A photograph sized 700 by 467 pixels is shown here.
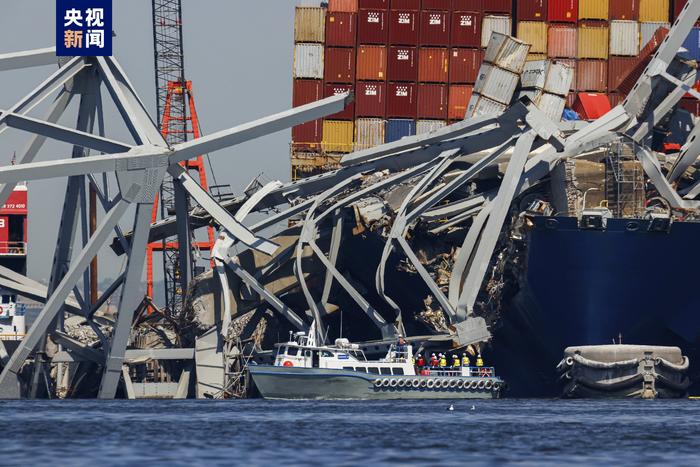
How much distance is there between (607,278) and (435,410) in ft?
46.3

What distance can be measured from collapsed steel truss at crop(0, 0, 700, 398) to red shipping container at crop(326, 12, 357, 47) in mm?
19662

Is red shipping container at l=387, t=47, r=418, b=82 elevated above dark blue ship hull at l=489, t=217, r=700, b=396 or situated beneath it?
elevated above

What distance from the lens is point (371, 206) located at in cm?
8675

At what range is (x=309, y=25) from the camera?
10750cm

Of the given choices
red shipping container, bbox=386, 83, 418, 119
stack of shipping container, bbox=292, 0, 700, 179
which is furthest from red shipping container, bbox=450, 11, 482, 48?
red shipping container, bbox=386, 83, 418, 119

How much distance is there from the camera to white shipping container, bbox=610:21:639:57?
351 feet

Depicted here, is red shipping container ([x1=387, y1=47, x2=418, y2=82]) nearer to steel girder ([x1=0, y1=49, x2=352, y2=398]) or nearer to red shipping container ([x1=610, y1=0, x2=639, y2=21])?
red shipping container ([x1=610, y1=0, x2=639, y2=21])

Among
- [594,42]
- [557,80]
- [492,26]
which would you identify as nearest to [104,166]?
[557,80]

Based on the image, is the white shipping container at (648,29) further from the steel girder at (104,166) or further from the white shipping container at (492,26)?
the steel girder at (104,166)

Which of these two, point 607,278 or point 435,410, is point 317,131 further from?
point 435,410

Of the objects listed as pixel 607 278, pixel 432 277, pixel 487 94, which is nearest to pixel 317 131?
pixel 487 94

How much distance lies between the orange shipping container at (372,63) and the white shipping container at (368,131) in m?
2.73

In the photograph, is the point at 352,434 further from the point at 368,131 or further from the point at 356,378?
the point at 368,131

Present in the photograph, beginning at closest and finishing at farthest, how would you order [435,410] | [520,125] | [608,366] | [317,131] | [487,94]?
1. [435,410]
2. [608,366]
3. [520,125]
4. [487,94]
5. [317,131]
